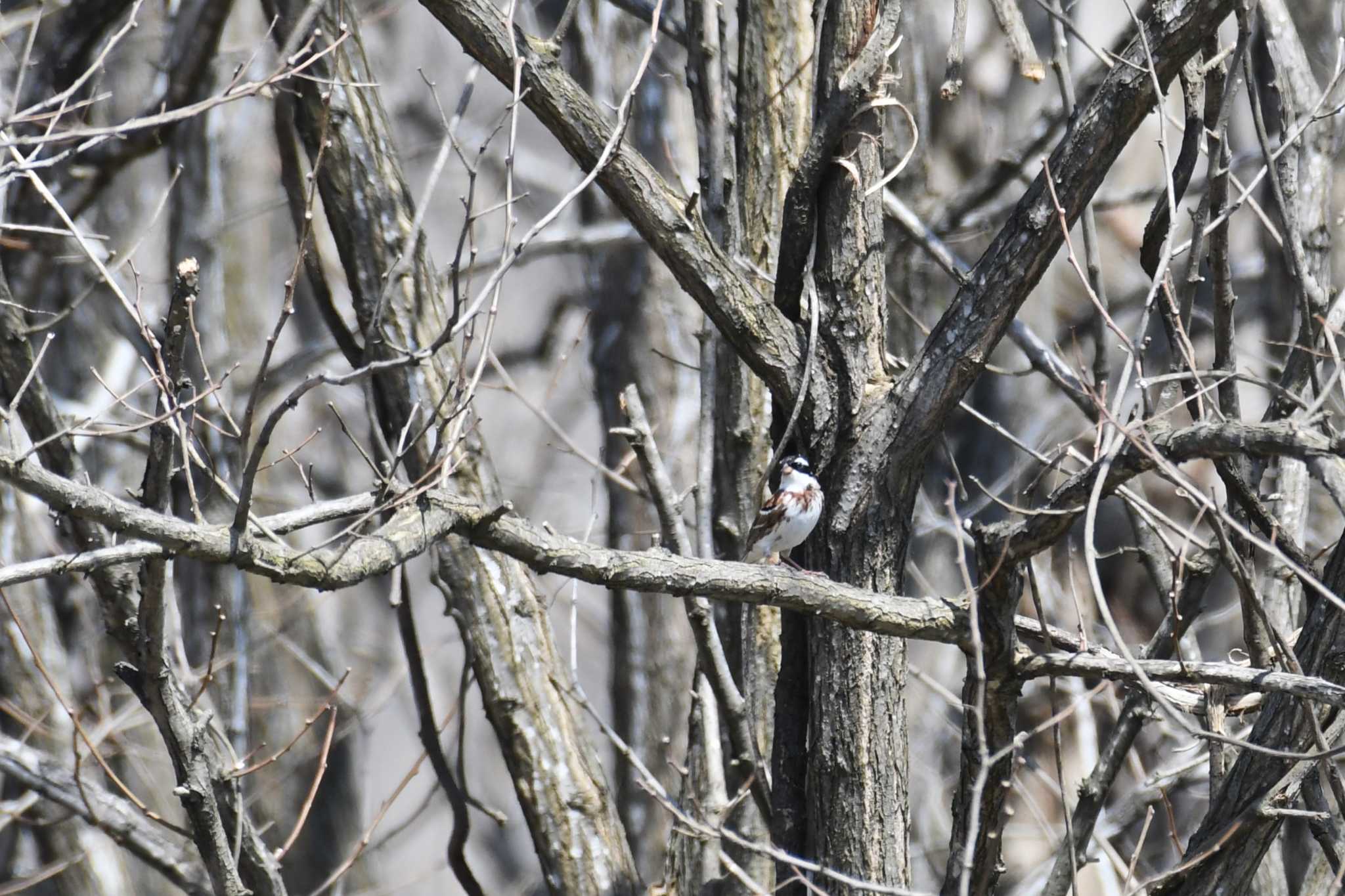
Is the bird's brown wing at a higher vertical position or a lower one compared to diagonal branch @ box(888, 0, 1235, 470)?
lower

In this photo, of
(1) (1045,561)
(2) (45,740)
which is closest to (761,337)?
(2) (45,740)

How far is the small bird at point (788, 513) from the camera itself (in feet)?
12.3

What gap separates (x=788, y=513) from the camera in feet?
13.8

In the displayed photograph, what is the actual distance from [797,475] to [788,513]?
0.43m

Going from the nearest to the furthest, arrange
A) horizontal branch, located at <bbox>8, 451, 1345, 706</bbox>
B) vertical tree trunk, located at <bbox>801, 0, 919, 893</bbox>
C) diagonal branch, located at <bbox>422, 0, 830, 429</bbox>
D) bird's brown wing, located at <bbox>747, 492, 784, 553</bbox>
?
1. horizontal branch, located at <bbox>8, 451, 1345, 706</bbox>
2. diagonal branch, located at <bbox>422, 0, 830, 429</bbox>
3. vertical tree trunk, located at <bbox>801, 0, 919, 893</bbox>
4. bird's brown wing, located at <bbox>747, 492, 784, 553</bbox>

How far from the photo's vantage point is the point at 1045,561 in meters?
8.76

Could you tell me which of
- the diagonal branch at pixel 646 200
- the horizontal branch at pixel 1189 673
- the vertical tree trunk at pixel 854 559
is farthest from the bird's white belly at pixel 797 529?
the horizontal branch at pixel 1189 673

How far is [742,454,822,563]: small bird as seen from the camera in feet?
12.3

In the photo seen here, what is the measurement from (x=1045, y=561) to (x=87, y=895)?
597 centimetres

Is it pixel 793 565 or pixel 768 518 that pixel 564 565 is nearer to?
Result: pixel 793 565

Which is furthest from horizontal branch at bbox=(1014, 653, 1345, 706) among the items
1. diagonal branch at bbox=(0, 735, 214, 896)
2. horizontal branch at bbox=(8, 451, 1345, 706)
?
diagonal branch at bbox=(0, 735, 214, 896)

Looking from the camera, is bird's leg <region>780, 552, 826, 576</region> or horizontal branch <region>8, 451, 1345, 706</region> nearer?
horizontal branch <region>8, 451, 1345, 706</region>

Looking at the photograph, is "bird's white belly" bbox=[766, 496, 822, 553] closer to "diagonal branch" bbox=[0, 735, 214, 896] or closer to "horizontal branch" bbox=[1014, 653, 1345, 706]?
"horizontal branch" bbox=[1014, 653, 1345, 706]

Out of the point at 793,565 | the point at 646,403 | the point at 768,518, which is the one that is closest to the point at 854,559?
the point at 793,565
